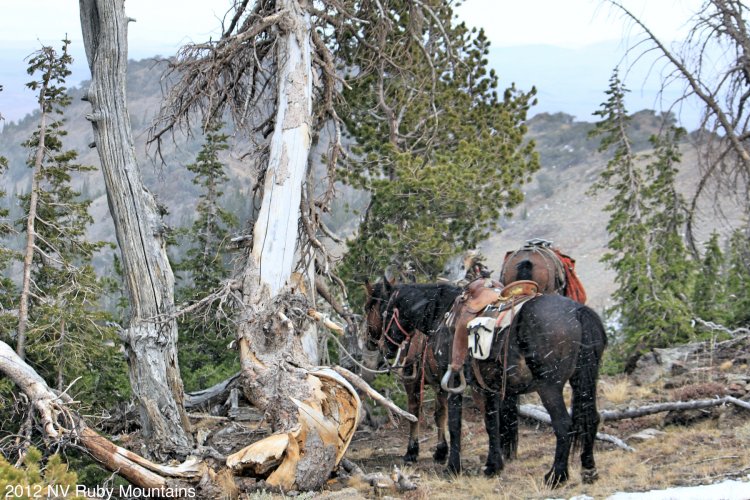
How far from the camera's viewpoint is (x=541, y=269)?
962 cm

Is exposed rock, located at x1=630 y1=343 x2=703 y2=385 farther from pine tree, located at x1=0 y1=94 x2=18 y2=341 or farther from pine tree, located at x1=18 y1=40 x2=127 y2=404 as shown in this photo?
pine tree, located at x1=0 y1=94 x2=18 y2=341

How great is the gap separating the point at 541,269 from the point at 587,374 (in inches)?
72.0

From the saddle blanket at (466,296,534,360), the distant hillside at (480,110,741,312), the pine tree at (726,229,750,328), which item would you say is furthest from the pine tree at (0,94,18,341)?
the distant hillside at (480,110,741,312)

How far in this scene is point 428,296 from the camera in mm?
10281

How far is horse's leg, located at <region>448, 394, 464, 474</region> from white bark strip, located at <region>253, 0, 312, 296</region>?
2.94 meters

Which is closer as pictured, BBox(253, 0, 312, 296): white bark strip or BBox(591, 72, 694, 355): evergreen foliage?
BBox(253, 0, 312, 296): white bark strip

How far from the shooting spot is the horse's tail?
26.9ft

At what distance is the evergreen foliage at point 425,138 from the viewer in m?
12.8

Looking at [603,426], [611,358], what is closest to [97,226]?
[611,358]

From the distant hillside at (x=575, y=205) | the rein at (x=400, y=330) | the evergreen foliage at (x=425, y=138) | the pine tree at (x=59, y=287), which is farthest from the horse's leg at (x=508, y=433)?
the distant hillside at (x=575, y=205)

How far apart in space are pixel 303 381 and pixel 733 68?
6.79 m

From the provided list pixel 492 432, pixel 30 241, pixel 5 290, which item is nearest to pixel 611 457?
pixel 492 432

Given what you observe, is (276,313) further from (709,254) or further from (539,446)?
(709,254)

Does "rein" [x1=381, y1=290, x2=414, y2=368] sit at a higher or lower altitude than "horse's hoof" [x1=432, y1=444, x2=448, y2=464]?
higher
